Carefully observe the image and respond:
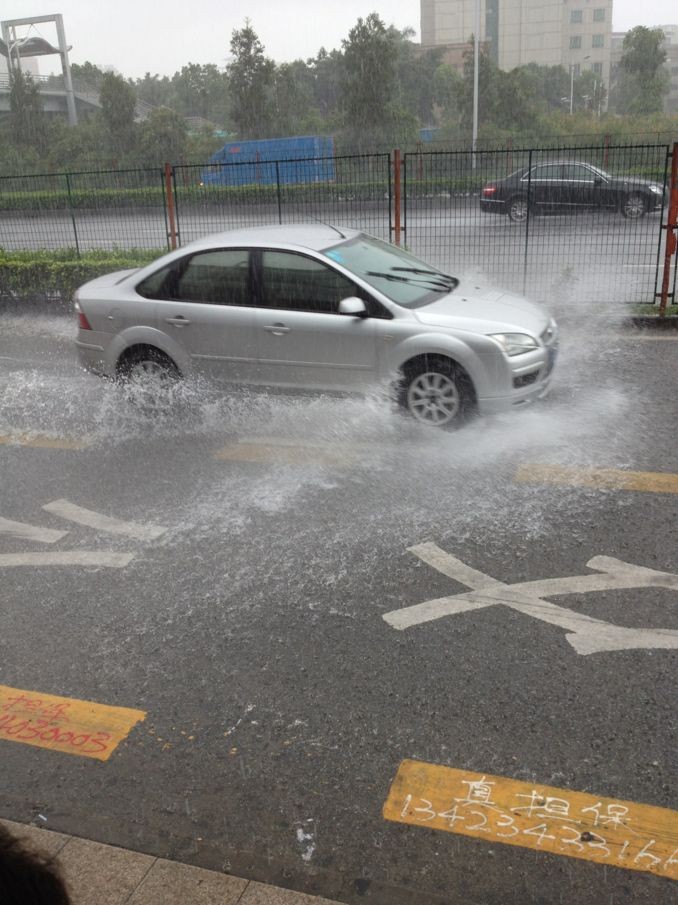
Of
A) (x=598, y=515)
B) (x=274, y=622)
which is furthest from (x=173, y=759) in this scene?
(x=598, y=515)

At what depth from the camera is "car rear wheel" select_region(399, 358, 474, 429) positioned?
6922 mm

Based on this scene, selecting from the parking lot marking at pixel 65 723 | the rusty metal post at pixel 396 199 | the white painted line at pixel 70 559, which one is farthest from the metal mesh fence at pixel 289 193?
the parking lot marking at pixel 65 723

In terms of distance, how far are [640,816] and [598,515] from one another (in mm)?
2610

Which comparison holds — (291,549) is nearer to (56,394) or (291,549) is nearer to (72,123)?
(56,394)

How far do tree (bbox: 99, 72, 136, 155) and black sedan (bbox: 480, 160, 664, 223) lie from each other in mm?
34424

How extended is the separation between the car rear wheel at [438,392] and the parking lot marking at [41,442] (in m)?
2.81

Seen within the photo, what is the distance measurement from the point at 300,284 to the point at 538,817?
5.24 meters

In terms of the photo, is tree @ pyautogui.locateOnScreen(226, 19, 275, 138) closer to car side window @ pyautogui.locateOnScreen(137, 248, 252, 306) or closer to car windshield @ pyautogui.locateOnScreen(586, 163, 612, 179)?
car windshield @ pyautogui.locateOnScreen(586, 163, 612, 179)

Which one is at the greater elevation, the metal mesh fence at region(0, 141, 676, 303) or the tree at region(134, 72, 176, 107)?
the tree at region(134, 72, 176, 107)

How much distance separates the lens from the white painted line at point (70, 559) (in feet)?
16.6

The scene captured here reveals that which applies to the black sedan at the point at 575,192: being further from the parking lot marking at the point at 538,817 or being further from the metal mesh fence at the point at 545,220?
the parking lot marking at the point at 538,817

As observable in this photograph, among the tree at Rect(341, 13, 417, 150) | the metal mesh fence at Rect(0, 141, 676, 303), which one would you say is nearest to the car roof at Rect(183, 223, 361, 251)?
the metal mesh fence at Rect(0, 141, 676, 303)

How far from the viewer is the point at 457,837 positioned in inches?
116

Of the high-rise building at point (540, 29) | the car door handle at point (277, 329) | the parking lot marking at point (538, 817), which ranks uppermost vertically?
the high-rise building at point (540, 29)
